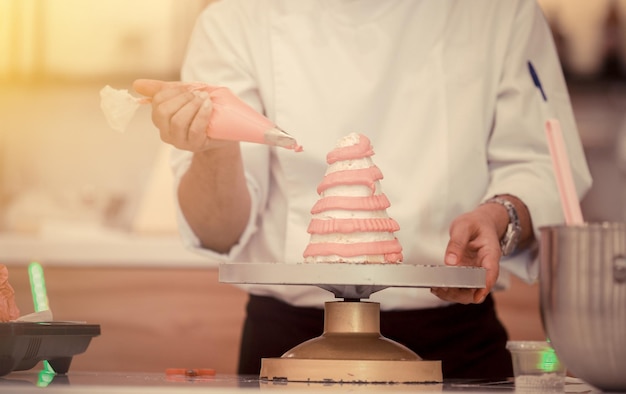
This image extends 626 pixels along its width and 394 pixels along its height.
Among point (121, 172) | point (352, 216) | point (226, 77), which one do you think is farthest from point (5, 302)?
point (121, 172)

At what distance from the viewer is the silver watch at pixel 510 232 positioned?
1322 mm

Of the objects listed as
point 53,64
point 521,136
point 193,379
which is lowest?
point 193,379

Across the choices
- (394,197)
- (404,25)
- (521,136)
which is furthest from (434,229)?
(404,25)

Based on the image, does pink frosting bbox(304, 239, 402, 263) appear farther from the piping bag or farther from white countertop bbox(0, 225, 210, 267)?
white countertop bbox(0, 225, 210, 267)

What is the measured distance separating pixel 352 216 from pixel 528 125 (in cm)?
60

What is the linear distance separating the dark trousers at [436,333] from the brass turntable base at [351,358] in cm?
52

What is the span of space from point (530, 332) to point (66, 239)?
1.21m

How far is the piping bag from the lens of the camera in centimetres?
98

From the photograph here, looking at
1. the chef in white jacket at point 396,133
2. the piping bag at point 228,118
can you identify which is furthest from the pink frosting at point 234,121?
the chef in white jacket at point 396,133

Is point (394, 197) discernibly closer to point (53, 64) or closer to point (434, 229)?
point (434, 229)

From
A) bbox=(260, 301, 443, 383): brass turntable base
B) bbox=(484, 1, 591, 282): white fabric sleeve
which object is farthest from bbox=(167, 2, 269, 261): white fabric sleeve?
bbox=(260, 301, 443, 383): brass turntable base

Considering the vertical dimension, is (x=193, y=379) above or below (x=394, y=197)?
below

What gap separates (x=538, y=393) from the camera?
2.72 feet

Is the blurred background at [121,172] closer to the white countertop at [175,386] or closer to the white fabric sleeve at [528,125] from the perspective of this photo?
the white fabric sleeve at [528,125]
